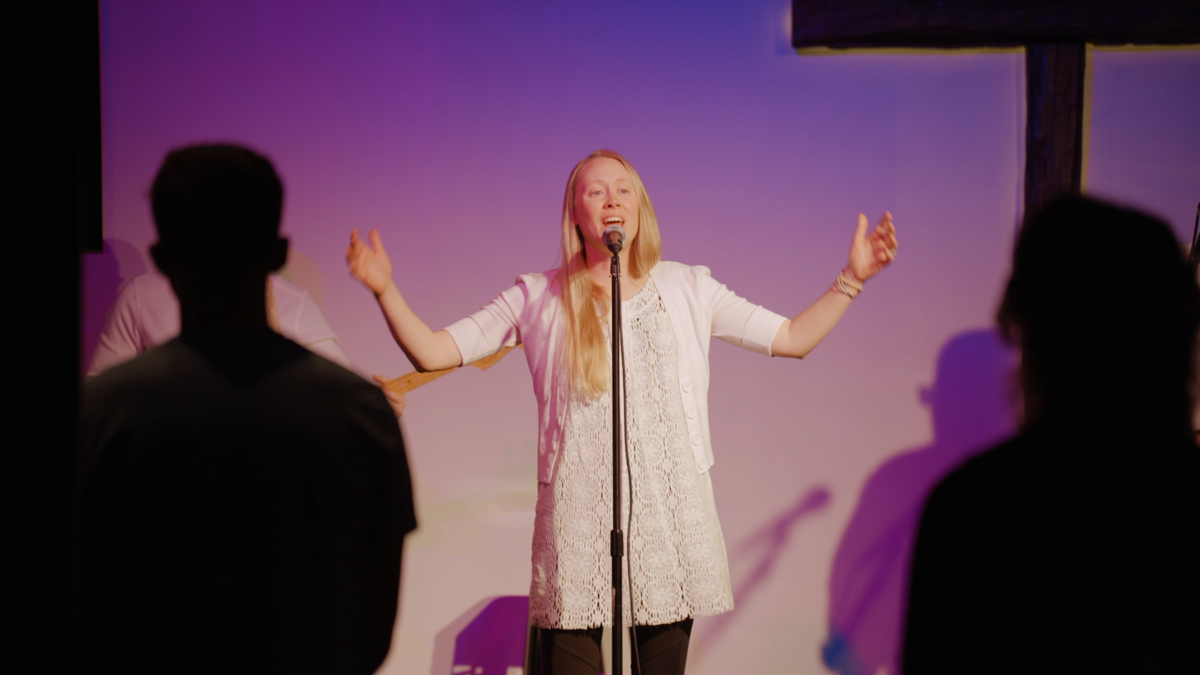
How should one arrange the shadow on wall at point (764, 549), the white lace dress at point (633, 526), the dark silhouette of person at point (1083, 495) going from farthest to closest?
the shadow on wall at point (764, 549)
the white lace dress at point (633, 526)
the dark silhouette of person at point (1083, 495)

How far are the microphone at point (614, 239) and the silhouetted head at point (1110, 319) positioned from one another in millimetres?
1072

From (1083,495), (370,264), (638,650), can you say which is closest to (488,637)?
(638,650)

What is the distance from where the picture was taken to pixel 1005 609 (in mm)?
905

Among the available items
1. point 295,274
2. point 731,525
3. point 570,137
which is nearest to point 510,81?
point 570,137

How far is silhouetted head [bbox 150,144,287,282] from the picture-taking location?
103 centimetres

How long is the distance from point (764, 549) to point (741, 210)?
4.24ft

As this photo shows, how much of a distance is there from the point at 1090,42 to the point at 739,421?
6.30 feet

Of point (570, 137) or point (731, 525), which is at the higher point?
point (570, 137)

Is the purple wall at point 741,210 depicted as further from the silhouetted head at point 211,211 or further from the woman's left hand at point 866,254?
the silhouetted head at point 211,211

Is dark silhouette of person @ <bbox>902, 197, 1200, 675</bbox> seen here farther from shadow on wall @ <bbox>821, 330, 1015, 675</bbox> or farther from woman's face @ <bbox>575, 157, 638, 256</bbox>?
shadow on wall @ <bbox>821, 330, 1015, 675</bbox>

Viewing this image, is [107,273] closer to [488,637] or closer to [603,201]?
[488,637]

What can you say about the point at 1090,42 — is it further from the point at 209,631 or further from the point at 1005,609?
the point at 209,631

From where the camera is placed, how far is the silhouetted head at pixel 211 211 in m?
1.03

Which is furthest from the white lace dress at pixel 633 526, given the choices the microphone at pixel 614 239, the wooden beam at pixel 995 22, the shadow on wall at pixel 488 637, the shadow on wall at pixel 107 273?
the shadow on wall at pixel 107 273
